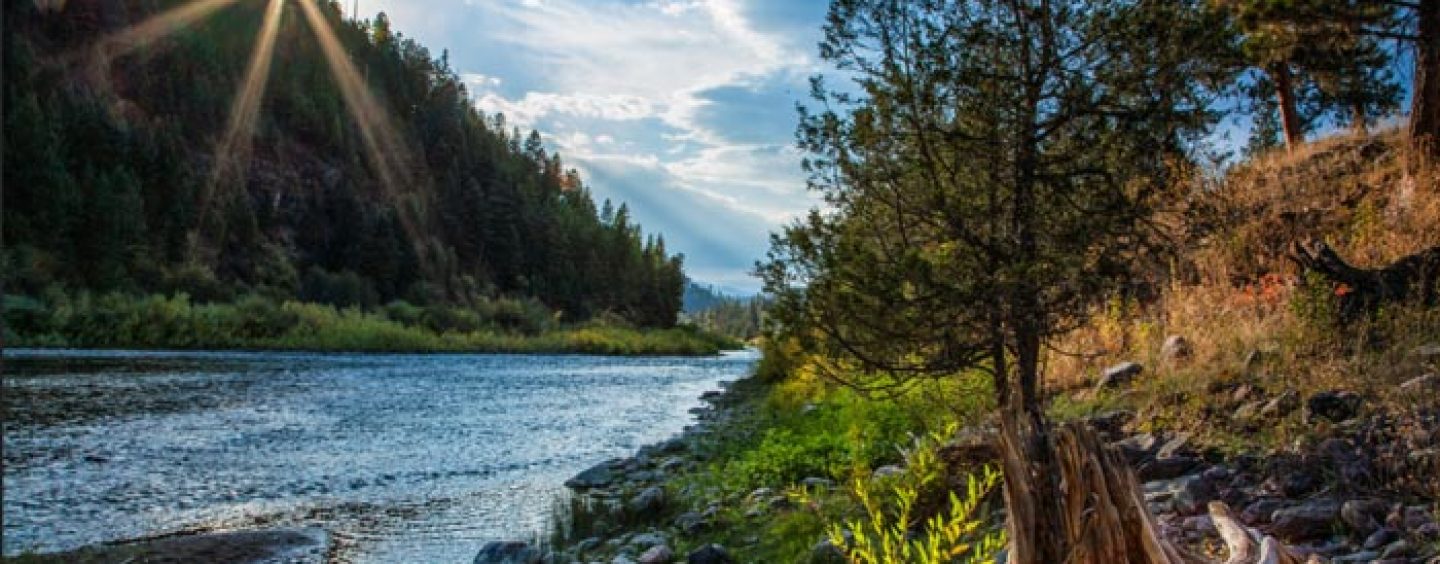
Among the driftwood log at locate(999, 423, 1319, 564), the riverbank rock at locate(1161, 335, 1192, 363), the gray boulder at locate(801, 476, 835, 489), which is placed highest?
the riverbank rock at locate(1161, 335, 1192, 363)

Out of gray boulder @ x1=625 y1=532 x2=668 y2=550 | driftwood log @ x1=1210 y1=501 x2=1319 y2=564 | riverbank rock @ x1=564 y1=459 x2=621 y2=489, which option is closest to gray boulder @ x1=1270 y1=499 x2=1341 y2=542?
driftwood log @ x1=1210 y1=501 x2=1319 y2=564

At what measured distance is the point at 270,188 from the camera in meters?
80.4

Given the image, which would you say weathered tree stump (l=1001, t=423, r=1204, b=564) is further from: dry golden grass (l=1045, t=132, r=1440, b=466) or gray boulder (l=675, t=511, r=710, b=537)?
gray boulder (l=675, t=511, r=710, b=537)

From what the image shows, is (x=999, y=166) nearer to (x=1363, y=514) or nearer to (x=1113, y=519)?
(x=1363, y=514)

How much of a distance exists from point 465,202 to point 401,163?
353 inches

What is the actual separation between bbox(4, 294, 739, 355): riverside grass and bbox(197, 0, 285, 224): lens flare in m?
22.0

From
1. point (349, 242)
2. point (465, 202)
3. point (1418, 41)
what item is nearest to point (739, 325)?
point (465, 202)

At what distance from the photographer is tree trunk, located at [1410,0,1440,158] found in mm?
9641

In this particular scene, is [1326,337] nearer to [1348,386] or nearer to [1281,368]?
[1281,368]

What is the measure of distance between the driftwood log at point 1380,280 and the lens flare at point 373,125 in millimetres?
86576

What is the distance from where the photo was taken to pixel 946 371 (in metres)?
6.59

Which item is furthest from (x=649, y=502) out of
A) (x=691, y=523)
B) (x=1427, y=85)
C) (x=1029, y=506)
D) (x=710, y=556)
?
(x=1427, y=85)

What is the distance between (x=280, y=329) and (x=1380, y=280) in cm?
5170

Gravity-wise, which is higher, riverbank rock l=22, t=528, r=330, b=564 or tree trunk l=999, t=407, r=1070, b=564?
tree trunk l=999, t=407, r=1070, b=564
